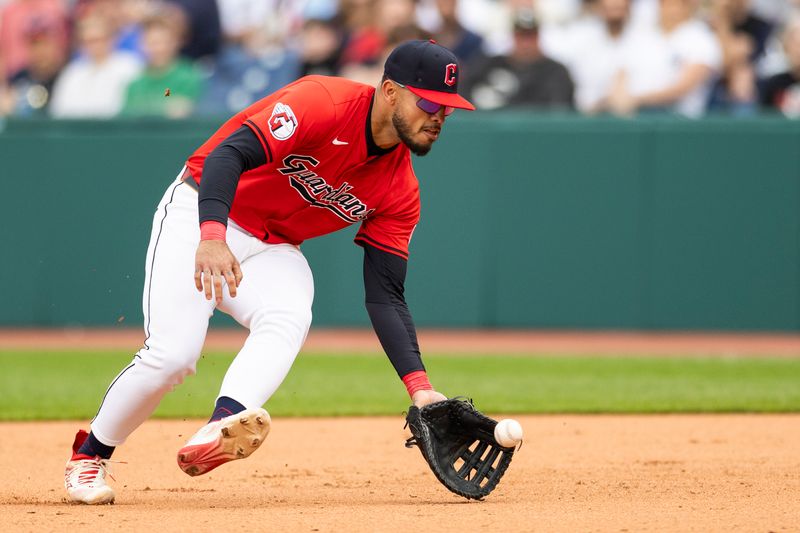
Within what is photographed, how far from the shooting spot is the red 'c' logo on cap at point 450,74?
4.48 m

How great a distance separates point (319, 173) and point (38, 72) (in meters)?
8.64

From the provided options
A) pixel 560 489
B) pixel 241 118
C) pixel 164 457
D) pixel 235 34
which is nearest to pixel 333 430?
pixel 164 457

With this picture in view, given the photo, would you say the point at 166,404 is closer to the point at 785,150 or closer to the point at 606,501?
the point at 606,501

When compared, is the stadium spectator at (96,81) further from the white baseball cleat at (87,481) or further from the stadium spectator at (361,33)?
the white baseball cleat at (87,481)

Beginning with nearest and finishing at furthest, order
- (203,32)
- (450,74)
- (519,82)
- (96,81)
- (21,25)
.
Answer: (450,74), (519,82), (96,81), (203,32), (21,25)

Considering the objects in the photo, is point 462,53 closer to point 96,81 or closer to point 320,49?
point 320,49

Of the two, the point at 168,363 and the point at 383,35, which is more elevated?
the point at 383,35

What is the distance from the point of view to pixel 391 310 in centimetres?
486

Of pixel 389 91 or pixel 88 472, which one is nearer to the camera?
pixel 389 91

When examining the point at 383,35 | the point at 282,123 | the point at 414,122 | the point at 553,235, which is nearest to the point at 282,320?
the point at 282,123

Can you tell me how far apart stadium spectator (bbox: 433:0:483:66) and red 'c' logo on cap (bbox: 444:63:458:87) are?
22.4ft

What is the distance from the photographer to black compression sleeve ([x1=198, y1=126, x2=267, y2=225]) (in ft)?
14.0

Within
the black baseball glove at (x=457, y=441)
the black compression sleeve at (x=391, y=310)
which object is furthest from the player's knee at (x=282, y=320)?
the black baseball glove at (x=457, y=441)

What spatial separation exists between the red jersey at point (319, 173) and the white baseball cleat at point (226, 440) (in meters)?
0.88
